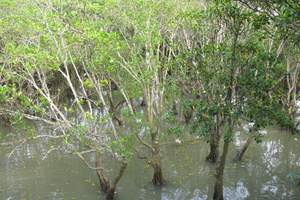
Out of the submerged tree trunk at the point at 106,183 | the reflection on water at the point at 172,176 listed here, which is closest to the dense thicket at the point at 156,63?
the submerged tree trunk at the point at 106,183

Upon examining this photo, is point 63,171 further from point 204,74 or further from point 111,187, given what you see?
point 204,74

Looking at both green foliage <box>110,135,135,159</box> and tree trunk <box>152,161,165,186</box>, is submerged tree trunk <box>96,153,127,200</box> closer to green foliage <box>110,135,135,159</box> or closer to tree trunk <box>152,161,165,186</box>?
green foliage <box>110,135,135,159</box>

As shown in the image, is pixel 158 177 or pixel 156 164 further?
pixel 158 177

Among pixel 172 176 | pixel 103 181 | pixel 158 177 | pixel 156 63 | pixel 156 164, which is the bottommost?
pixel 172 176

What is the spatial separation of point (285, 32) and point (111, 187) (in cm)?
664

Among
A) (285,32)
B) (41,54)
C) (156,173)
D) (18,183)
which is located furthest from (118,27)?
(285,32)

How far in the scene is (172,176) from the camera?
14.5 meters

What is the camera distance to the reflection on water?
13.3 metres

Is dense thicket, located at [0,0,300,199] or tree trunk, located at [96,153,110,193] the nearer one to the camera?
dense thicket, located at [0,0,300,199]

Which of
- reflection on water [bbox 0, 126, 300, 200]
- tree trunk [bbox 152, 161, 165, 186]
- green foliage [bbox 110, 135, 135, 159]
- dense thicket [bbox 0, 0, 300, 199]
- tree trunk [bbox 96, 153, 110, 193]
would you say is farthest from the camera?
tree trunk [bbox 152, 161, 165, 186]

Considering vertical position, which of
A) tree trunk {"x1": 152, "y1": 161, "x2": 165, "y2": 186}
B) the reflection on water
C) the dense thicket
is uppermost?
the dense thicket

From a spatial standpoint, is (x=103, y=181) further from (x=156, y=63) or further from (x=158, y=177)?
(x=156, y=63)

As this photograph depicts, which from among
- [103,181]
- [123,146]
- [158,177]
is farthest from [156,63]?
[103,181]

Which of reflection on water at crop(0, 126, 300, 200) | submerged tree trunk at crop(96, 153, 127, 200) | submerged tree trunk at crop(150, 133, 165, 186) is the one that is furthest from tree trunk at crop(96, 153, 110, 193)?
submerged tree trunk at crop(150, 133, 165, 186)
